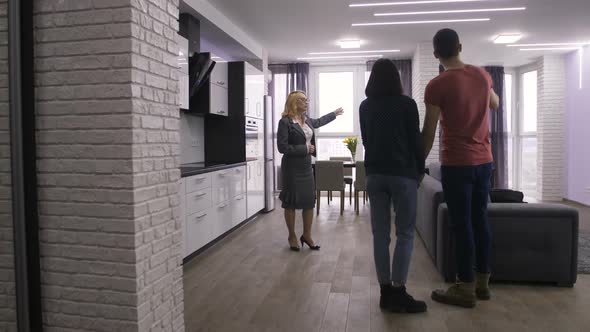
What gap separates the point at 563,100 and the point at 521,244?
6002 mm

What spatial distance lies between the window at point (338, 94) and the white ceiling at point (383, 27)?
4.48 feet

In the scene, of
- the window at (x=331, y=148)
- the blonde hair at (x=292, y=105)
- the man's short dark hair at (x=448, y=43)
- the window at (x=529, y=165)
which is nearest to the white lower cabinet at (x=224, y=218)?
the blonde hair at (x=292, y=105)

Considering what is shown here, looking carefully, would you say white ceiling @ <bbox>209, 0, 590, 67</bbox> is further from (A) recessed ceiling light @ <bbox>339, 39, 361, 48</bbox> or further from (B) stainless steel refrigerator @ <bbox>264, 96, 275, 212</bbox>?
(B) stainless steel refrigerator @ <bbox>264, 96, 275, 212</bbox>

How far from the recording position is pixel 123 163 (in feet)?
5.74

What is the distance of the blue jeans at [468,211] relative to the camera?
8.39 feet

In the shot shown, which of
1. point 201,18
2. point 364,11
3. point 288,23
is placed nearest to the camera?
point 201,18

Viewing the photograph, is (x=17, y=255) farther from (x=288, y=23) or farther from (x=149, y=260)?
(x=288, y=23)

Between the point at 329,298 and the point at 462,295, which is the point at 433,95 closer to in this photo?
the point at 462,295

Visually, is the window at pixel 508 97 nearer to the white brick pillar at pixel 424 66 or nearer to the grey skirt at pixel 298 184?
the white brick pillar at pixel 424 66

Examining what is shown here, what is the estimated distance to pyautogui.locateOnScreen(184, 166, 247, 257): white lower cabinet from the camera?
12.0ft

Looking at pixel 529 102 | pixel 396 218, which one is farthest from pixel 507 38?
pixel 396 218

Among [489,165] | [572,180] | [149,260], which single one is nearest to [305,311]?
[149,260]

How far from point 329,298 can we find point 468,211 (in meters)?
1.00

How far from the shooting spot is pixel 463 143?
2545 mm
